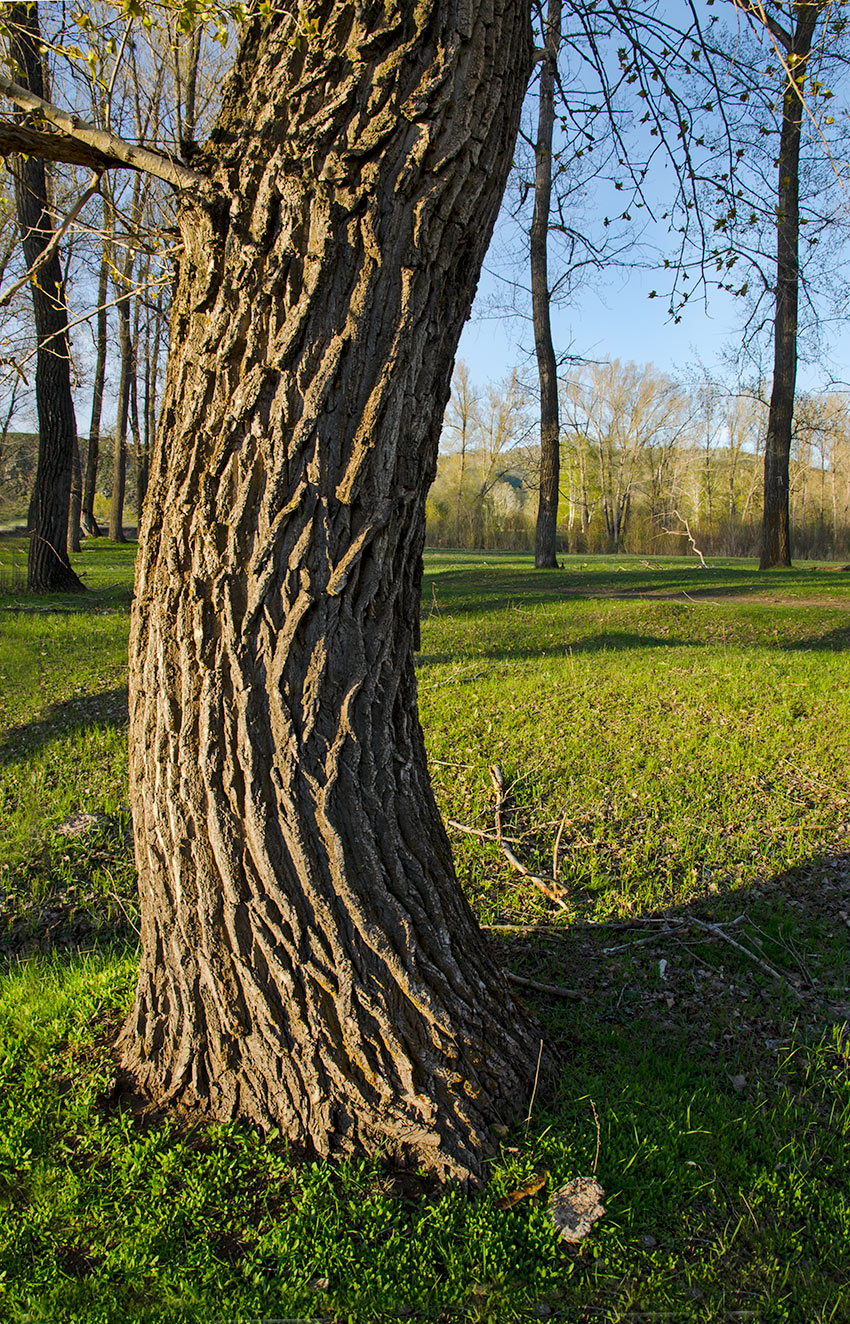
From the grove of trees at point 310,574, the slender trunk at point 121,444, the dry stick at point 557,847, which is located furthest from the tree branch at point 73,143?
the slender trunk at point 121,444

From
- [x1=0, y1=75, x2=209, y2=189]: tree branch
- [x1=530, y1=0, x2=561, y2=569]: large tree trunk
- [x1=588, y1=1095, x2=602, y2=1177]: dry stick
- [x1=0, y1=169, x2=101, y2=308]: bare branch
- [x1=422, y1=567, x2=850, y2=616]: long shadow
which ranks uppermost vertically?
[x1=530, y1=0, x2=561, y2=569]: large tree trunk

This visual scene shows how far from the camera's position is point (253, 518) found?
2115 millimetres

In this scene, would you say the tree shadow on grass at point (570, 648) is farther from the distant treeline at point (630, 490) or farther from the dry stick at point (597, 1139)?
the distant treeline at point (630, 490)

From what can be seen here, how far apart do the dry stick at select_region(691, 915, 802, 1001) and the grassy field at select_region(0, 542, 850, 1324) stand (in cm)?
2

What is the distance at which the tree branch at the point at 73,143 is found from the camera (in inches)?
83.7

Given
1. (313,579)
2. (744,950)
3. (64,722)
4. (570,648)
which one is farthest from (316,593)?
(570,648)

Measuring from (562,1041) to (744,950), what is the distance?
108cm

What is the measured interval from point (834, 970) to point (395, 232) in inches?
136

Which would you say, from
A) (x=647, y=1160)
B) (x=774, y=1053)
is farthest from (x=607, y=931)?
(x=647, y=1160)

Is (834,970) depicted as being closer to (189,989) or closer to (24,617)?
(189,989)

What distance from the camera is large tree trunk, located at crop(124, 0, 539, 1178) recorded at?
6.53ft

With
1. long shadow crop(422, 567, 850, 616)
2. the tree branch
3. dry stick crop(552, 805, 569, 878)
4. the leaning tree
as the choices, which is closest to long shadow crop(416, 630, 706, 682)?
long shadow crop(422, 567, 850, 616)

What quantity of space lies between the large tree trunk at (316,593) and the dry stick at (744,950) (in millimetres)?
1454

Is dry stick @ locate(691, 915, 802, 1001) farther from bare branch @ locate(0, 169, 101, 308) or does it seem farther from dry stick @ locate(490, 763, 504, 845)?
bare branch @ locate(0, 169, 101, 308)
